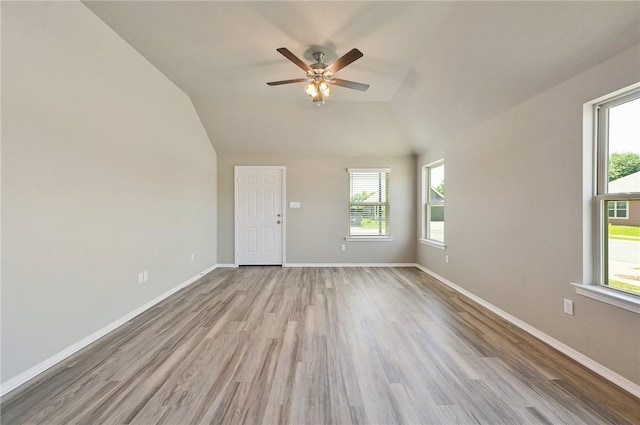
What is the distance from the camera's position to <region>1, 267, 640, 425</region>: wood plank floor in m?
1.47

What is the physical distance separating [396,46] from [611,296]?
9.39 feet

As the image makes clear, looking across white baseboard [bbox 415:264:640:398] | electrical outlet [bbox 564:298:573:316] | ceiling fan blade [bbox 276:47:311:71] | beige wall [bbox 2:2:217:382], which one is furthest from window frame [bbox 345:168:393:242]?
beige wall [bbox 2:2:217:382]

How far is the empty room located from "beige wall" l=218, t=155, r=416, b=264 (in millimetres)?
1305

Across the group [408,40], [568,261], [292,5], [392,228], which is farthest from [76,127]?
[392,228]

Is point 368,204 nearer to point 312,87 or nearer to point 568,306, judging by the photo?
point 312,87

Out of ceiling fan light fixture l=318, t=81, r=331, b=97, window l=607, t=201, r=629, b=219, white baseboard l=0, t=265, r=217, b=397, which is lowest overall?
white baseboard l=0, t=265, r=217, b=397

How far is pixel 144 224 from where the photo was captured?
3021 mm

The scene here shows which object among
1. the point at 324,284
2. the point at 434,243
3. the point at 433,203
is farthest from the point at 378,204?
the point at 324,284

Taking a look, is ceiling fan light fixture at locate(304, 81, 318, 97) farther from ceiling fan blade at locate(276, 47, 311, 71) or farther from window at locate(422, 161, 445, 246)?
window at locate(422, 161, 445, 246)

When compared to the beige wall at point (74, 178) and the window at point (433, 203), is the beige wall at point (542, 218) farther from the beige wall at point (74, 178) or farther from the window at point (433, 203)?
the beige wall at point (74, 178)

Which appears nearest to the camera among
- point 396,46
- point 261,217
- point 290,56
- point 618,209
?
point 618,209

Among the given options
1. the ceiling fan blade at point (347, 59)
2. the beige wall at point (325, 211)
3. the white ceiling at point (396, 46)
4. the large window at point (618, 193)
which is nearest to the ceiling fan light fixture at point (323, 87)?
the ceiling fan blade at point (347, 59)

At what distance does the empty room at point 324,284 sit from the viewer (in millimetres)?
1636

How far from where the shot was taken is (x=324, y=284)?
13.3 feet
